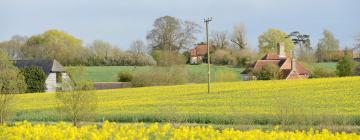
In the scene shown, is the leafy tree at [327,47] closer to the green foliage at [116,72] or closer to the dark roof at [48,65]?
the green foliage at [116,72]

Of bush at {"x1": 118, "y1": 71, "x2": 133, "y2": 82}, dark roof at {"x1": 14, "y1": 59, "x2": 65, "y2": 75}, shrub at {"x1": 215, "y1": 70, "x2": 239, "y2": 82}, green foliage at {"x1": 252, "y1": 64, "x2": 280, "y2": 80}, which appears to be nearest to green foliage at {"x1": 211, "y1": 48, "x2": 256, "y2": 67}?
shrub at {"x1": 215, "y1": 70, "x2": 239, "y2": 82}

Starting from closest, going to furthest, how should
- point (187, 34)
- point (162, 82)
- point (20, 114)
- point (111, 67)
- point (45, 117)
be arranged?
point (45, 117)
point (20, 114)
point (162, 82)
point (111, 67)
point (187, 34)

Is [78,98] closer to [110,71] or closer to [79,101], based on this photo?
[79,101]

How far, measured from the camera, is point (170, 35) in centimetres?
10388

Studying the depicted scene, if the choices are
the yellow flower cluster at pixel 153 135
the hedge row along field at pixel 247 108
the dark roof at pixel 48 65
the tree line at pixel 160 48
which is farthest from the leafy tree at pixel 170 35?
the yellow flower cluster at pixel 153 135

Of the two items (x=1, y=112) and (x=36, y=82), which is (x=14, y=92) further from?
(x=36, y=82)

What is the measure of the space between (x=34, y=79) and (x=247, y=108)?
129ft

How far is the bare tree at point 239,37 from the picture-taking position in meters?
111

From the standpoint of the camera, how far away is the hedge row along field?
2423 cm

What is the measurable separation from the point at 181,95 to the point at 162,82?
2267 cm

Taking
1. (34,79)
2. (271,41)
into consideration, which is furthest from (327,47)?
(34,79)

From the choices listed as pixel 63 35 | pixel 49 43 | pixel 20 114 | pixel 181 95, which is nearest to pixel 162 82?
pixel 181 95

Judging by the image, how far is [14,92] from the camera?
2636 centimetres

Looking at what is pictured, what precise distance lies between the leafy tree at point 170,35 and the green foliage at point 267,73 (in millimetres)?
32829
